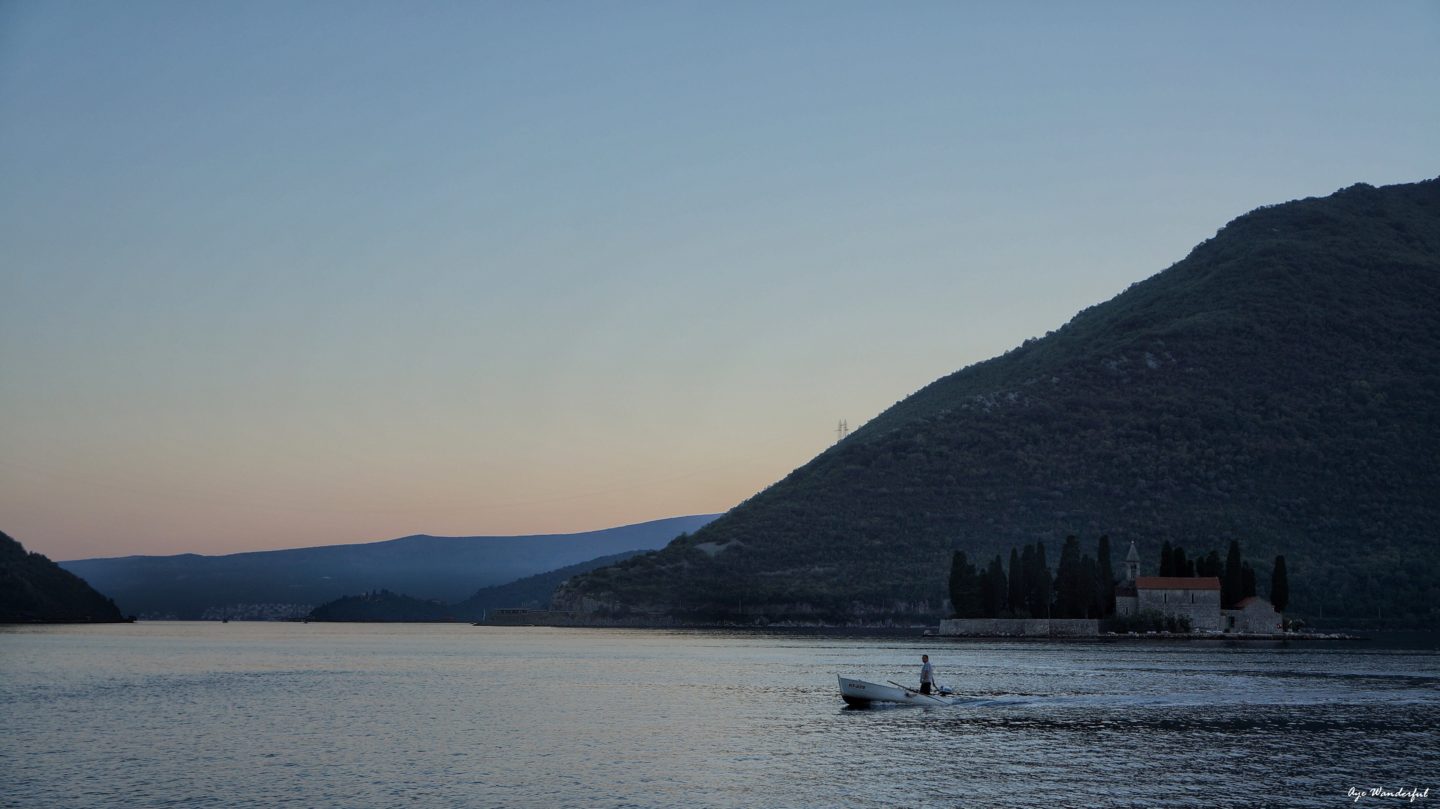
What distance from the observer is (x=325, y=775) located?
52.3 meters

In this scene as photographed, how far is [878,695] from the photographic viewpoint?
76.8m

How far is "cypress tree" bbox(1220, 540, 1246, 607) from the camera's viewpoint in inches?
7141

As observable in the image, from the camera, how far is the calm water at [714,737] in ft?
158

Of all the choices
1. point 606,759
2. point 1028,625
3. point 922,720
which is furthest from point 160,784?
point 1028,625

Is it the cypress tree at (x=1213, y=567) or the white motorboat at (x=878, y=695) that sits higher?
the cypress tree at (x=1213, y=567)

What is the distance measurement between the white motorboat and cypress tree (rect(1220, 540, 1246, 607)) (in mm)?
116080

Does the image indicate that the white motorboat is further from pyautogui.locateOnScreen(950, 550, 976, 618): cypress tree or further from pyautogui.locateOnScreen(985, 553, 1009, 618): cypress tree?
pyautogui.locateOnScreen(950, 550, 976, 618): cypress tree

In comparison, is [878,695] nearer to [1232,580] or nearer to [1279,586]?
[1232,580]

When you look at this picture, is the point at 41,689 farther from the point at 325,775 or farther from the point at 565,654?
the point at 565,654

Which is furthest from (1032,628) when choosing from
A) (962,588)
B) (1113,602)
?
(1113,602)

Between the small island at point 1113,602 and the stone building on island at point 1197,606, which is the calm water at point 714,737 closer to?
the small island at point 1113,602

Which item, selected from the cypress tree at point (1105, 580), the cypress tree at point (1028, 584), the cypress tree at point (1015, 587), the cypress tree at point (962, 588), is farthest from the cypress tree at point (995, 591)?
the cypress tree at point (1105, 580)

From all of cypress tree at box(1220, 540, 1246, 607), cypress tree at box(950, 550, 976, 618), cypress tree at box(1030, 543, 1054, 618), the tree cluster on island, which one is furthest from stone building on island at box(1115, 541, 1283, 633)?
cypress tree at box(950, 550, 976, 618)

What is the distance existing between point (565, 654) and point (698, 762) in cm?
10177
